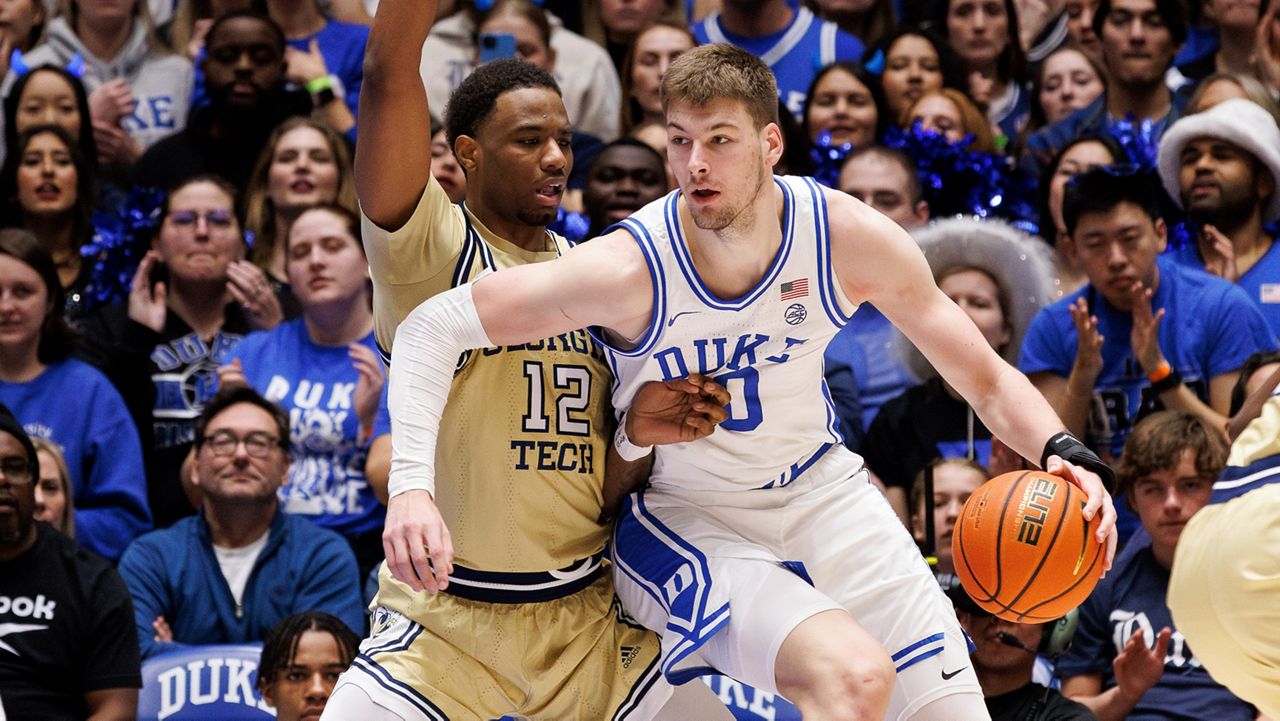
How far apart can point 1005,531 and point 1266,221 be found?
3.92 m

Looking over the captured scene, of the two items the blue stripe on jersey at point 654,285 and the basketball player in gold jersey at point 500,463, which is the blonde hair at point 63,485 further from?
the blue stripe on jersey at point 654,285

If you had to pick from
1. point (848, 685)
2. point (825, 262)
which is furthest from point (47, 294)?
point (848, 685)

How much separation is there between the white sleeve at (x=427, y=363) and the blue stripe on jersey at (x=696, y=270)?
0.52 meters

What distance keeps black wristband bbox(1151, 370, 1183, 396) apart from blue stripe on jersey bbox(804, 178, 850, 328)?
272 cm

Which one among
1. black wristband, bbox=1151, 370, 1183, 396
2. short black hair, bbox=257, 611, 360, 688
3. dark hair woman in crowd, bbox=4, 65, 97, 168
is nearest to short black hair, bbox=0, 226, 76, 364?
dark hair woman in crowd, bbox=4, 65, 97, 168

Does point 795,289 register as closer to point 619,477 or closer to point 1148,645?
point 619,477

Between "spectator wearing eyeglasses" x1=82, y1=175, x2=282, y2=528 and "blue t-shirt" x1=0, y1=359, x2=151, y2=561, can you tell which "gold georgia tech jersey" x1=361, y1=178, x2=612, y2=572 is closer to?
"blue t-shirt" x1=0, y1=359, x2=151, y2=561

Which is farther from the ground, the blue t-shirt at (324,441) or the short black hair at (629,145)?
the short black hair at (629,145)

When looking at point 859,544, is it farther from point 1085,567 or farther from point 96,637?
point 96,637

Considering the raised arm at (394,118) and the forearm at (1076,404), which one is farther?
the forearm at (1076,404)

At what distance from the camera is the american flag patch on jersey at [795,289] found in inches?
167

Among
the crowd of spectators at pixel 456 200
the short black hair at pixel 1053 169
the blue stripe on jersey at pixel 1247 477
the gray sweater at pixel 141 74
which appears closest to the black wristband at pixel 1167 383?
the crowd of spectators at pixel 456 200

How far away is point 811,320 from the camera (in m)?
4.28

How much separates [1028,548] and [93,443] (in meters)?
4.28
